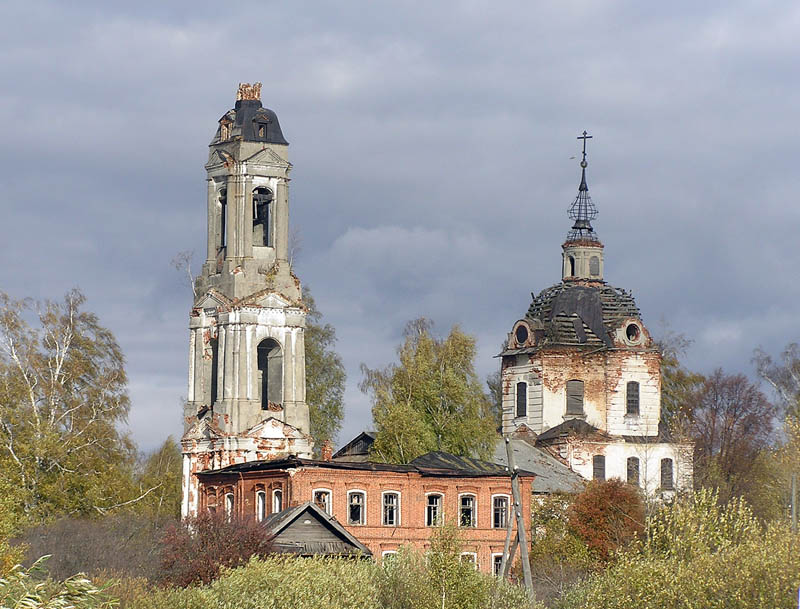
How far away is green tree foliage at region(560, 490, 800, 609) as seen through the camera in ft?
107

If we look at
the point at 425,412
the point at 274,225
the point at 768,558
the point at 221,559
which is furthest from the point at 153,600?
the point at 425,412

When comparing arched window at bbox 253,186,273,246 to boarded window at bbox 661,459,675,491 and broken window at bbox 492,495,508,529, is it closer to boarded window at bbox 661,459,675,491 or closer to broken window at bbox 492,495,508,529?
broken window at bbox 492,495,508,529

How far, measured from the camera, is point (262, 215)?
66.1m

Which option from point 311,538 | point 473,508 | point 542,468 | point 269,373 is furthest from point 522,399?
point 311,538

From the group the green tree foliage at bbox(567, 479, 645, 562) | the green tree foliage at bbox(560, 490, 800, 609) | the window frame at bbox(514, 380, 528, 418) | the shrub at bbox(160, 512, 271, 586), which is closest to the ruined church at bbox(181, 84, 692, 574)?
the window frame at bbox(514, 380, 528, 418)

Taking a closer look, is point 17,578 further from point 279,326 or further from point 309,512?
point 279,326

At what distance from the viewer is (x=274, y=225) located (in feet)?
212

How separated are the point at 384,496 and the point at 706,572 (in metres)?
24.0

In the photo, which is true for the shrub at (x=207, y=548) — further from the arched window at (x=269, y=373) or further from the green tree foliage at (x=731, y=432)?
the green tree foliage at (x=731, y=432)

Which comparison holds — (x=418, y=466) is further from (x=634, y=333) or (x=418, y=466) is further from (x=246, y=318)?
(x=634, y=333)

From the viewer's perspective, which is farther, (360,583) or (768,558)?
(360,583)

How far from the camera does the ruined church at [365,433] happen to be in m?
56.0

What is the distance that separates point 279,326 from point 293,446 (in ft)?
15.8

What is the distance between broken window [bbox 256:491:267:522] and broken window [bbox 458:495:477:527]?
711 cm
